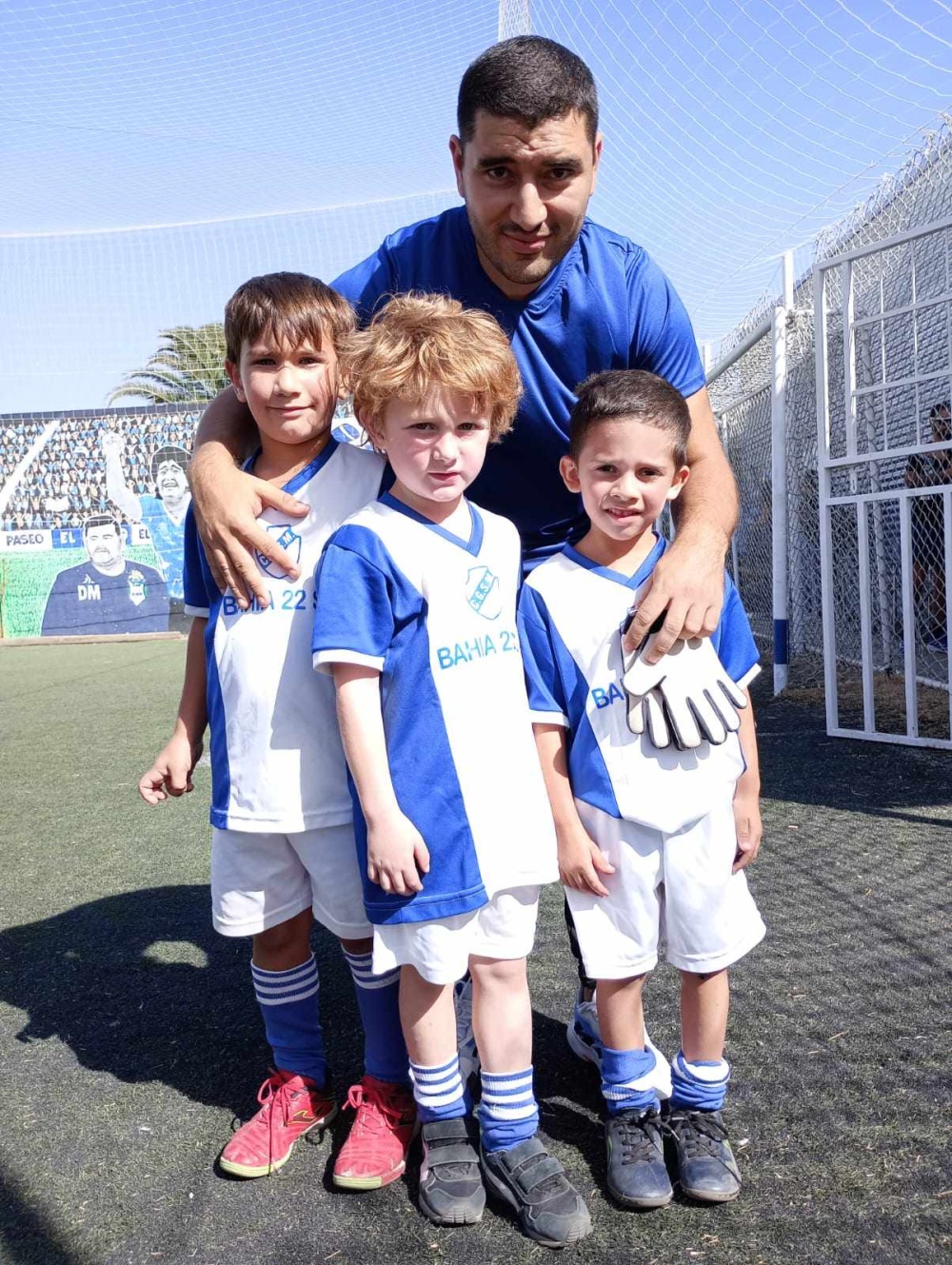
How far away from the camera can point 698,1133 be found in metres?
1.82

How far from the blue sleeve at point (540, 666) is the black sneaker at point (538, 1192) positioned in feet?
2.43

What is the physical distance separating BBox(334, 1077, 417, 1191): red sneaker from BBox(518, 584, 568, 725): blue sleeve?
80 centimetres

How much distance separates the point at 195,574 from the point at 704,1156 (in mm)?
1420

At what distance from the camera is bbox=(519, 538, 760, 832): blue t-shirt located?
1.79 metres

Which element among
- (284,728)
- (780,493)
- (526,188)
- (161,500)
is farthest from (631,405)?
(161,500)

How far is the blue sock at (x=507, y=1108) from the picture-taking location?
1.79 m

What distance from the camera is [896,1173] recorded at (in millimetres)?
1763

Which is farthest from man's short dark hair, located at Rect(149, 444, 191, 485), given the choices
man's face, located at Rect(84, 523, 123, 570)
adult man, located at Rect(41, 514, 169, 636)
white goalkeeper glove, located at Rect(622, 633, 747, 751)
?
white goalkeeper glove, located at Rect(622, 633, 747, 751)

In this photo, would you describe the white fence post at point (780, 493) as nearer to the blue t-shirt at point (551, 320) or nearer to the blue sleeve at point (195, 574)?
the blue t-shirt at point (551, 320)

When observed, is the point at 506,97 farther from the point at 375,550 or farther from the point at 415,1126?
the point at 415,1126

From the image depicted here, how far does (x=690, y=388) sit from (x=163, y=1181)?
1810 mm

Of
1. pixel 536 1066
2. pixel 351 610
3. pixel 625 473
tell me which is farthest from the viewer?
pixel 536 1066

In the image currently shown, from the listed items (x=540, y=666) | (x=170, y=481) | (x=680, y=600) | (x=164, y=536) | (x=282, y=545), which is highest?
(x=170, y=481)

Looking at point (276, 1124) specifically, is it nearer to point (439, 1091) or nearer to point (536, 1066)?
point (439, 1091)
